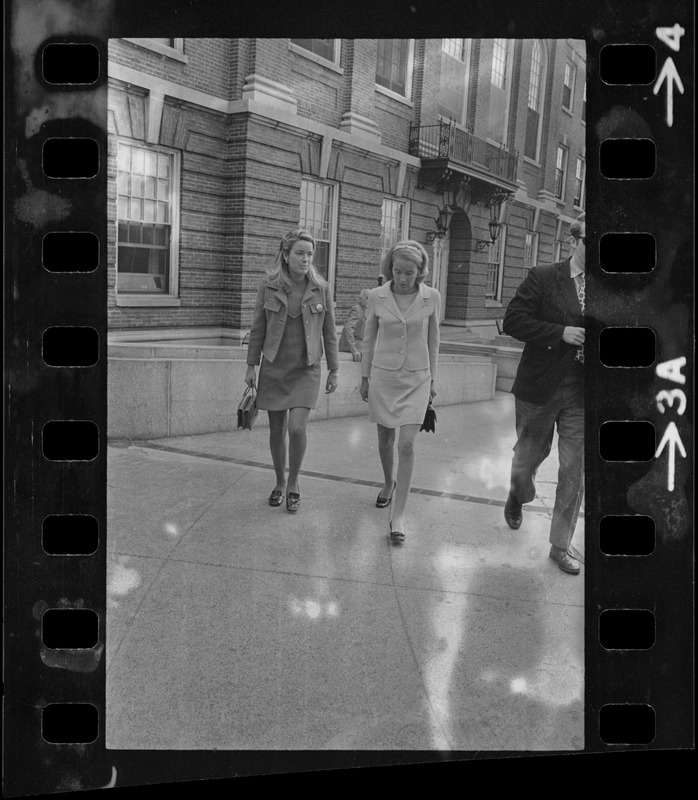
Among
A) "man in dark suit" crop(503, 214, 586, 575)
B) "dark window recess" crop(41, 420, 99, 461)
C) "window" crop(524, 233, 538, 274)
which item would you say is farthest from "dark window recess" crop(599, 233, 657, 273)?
"dark window recess" crop(41, 420, 99, 461)

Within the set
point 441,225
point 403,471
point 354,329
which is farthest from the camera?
point 354,329

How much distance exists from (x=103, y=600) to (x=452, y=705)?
1.34m

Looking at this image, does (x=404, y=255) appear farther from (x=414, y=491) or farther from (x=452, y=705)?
(x=452, y=705)

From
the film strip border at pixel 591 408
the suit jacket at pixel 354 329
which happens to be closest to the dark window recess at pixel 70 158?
the film strip border at pixel 591 408

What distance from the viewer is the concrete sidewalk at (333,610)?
2.51m

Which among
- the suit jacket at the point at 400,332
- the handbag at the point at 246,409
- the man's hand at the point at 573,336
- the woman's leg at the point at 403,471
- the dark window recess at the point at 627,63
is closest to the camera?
the dark window recess at the point at 627,63

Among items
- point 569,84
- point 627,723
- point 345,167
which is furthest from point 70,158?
point 627,723

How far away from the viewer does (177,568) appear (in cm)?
308

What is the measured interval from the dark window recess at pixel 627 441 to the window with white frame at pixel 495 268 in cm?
71

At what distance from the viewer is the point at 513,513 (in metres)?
2.75

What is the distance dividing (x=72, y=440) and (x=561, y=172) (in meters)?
1.75

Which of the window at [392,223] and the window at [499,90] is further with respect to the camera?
the window at [392,223]

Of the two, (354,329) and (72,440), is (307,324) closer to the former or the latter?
(354,329)

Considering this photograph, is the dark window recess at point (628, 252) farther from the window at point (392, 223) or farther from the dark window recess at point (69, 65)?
the dark window recess at point (69, 65)
